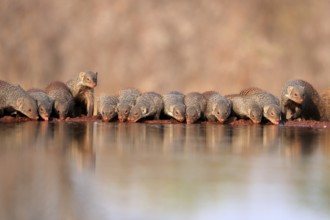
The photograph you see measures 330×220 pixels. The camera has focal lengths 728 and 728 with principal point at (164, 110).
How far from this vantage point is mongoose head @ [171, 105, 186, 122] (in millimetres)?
8875

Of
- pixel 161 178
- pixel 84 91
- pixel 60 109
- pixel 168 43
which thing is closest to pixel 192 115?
pixel 60 109

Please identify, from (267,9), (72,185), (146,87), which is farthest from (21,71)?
(72,185)

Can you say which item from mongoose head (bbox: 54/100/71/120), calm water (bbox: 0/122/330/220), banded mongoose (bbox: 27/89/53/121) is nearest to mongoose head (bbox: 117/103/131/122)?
mongoose head (bbox: 54/100/71/120)

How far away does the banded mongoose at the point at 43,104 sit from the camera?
8.71m

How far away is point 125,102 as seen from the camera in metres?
9.16

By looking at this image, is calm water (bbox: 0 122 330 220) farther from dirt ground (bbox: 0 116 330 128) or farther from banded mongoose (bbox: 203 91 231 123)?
banded mongoose (bbox: 203 91 231 123)

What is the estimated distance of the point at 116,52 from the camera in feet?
38.2

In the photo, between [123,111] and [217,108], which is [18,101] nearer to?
[123,111]

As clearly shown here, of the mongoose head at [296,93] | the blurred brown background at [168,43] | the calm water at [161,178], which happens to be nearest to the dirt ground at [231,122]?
the mongoose head at [296,93]

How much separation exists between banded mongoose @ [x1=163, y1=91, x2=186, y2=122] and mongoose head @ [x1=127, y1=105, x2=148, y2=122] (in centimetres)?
30

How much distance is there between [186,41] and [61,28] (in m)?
2.06

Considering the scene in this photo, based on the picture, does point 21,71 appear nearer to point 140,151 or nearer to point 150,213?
point 140,151

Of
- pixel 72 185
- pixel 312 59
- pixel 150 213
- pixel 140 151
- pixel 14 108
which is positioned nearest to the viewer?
pixel 150 213

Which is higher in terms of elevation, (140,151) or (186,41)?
(186,41)
